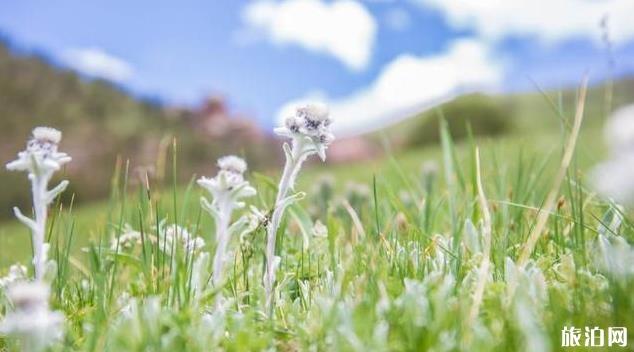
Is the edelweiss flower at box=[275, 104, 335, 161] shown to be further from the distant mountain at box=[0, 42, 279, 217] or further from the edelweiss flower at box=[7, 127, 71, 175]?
the distant mountain at box=[0, 42, 279, 217]

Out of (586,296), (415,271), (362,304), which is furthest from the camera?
Result: (415,271)

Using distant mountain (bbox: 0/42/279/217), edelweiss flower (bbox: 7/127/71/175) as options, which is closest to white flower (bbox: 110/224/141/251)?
edelweiss flower (bbox: 7/127/71/175)

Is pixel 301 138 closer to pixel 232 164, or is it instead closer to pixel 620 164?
pixel 232 164

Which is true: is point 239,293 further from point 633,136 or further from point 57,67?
point 57,67

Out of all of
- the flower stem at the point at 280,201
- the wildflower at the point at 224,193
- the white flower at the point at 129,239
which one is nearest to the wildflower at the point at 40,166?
the wildflower at the point at 224,193

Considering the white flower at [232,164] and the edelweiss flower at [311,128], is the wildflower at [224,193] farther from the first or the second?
the edelweiss flower at [311,128]

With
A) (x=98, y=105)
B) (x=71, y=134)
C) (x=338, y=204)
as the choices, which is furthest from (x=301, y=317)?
(x=98, y=105)

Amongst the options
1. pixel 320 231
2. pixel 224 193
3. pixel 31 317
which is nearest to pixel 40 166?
pixel 224 193
